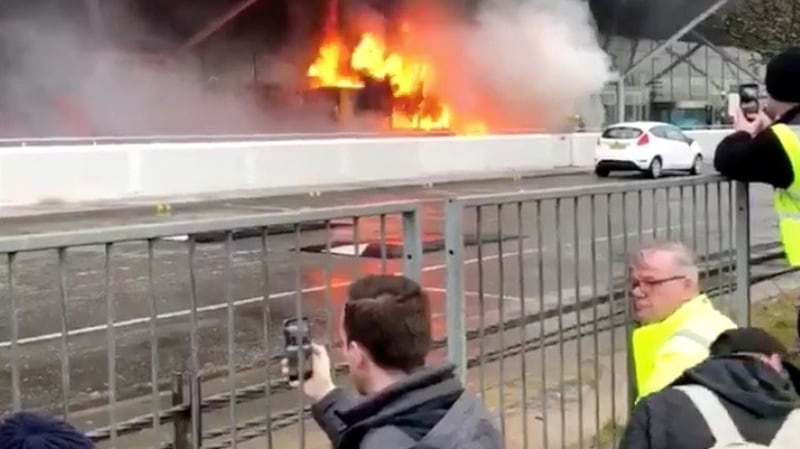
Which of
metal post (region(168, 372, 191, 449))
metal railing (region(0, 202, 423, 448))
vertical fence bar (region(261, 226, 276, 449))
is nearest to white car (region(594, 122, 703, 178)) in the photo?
metal railing (region(0, 202, 423, 448))

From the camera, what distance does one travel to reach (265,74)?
156 ft

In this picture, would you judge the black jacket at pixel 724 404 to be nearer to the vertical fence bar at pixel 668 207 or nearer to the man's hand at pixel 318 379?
the man's hand at pixel 318 379

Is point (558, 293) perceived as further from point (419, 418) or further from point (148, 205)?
point (148, 205)

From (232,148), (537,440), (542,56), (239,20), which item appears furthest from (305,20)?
(537,440)

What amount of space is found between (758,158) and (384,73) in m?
42.2

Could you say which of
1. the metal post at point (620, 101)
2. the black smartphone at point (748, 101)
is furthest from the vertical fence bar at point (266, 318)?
the metal post at point (620, 101)

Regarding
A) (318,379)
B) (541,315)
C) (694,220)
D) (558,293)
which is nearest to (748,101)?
(694,220)

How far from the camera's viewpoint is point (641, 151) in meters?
35.0

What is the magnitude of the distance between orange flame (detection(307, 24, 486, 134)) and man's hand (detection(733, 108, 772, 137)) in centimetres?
4126

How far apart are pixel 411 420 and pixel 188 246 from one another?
1.32 m

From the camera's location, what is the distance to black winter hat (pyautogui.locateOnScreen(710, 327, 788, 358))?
3.04 meters

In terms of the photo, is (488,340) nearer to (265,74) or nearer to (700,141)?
(700,141)

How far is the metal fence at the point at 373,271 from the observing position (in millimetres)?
4059

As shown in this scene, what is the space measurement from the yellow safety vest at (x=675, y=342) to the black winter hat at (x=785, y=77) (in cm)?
162
